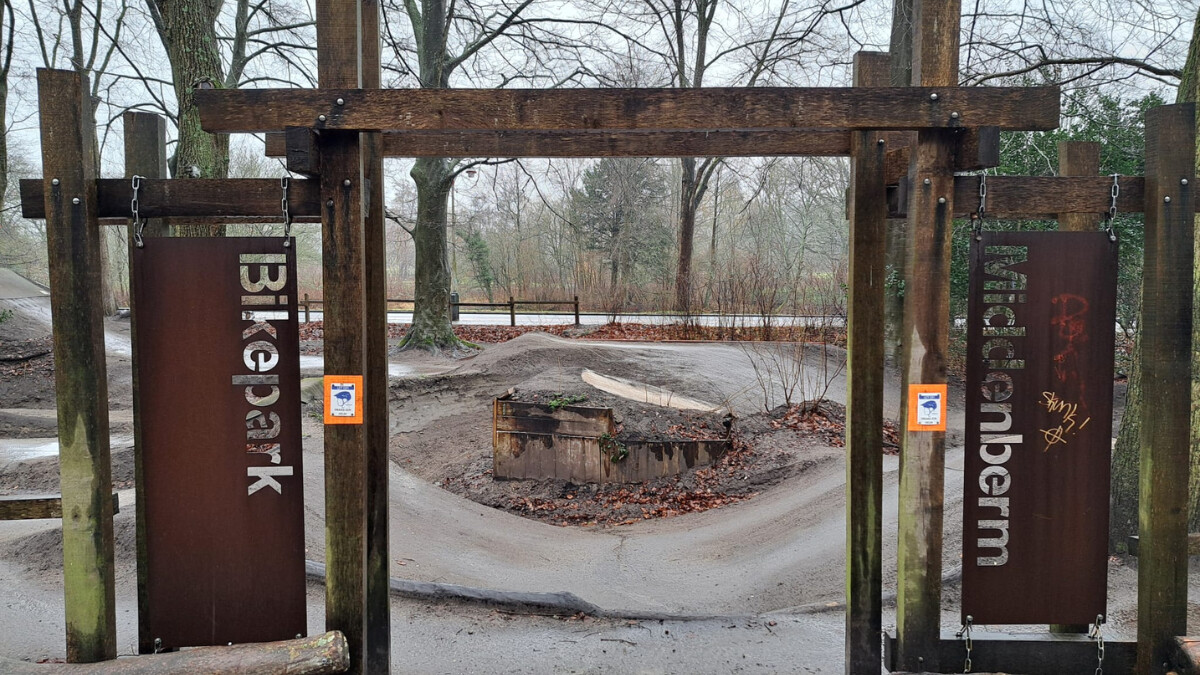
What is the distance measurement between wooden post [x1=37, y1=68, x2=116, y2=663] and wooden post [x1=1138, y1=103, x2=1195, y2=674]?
4802 millimetres

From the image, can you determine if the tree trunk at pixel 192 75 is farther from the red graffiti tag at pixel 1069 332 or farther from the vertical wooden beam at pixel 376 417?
the red graffiti tag at pixel 1069 332

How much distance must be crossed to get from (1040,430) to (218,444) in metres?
3.80

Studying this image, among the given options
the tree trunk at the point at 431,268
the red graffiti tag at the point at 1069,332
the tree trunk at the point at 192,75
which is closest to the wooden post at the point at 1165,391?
the red graffiti tag at the point at 1069,332

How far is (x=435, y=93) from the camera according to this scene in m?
3.40

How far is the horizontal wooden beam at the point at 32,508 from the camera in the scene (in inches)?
144

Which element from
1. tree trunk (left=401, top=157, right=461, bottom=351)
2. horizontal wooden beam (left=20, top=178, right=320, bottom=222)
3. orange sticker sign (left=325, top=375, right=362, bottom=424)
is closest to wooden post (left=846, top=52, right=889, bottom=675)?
orange sticker sign (left=325, top=375, right=362, bottom=424)

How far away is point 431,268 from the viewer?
17828mm

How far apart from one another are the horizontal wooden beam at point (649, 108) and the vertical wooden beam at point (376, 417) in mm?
532

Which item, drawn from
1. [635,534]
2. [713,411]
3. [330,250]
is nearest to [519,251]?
[713,411]

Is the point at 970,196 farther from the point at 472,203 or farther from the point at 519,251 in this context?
the point at 472,203

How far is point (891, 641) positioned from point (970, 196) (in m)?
2.13

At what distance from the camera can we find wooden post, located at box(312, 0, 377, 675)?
11.3ft

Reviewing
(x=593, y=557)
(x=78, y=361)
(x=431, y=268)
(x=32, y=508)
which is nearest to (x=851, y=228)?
(x=78, y=361)

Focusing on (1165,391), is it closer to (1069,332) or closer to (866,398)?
(1069,332)
